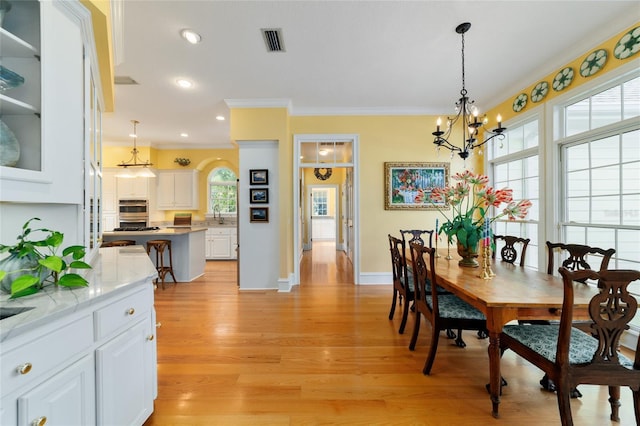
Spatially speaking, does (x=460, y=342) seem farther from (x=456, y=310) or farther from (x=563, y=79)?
(x=563, y=79)

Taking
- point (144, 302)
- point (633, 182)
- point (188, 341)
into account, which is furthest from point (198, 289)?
point (633, 182)

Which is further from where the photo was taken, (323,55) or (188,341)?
(323,55)

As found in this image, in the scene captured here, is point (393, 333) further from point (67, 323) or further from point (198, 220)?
point (198, 220)

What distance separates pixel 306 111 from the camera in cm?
424

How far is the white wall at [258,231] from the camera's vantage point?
4.00 meters

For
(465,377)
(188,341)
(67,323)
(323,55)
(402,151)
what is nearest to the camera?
(67,323)

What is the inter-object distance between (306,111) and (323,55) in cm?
146

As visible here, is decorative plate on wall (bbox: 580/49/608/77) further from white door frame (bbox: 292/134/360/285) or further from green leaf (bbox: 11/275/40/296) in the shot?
green leaf (bbox: 11/275/40/296)

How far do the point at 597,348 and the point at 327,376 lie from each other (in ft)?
5.14

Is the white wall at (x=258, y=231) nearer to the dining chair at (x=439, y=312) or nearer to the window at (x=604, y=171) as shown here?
the dining chair at (x=439, y=312)

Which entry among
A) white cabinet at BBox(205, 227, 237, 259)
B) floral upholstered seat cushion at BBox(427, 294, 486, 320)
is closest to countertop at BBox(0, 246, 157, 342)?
floral upholstered seat cushion at BBox(427, 294, 486, 320)

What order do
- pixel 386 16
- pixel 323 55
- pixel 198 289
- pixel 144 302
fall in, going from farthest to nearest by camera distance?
1. pixel 198 289
2. pixel 323 55
3. pixel 386 16
4. pixel 144 302

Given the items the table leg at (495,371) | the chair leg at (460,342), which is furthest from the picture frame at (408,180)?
the table leg at (495,371)

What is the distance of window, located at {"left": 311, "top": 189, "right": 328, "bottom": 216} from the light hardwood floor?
23.3ft
